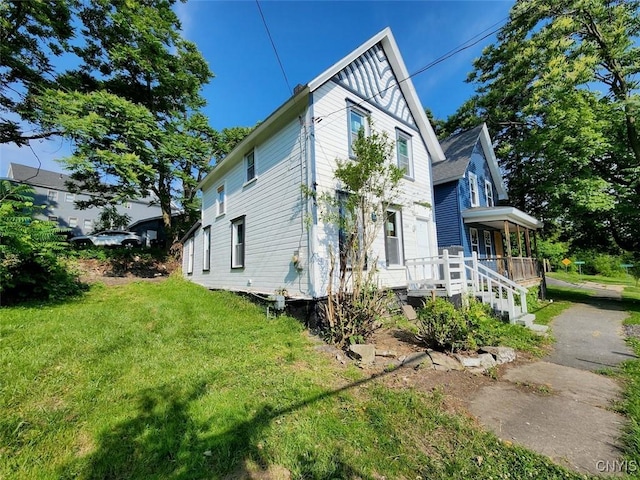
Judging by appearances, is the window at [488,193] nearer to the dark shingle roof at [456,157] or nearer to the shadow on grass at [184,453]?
the dark shingle roof at [456,157]

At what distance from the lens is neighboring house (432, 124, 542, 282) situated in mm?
12094

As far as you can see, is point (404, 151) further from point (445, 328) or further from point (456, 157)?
point (445, 328)

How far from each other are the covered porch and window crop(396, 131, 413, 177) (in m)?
4.01

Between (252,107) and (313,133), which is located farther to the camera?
(252,107)

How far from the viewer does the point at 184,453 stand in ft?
9.20

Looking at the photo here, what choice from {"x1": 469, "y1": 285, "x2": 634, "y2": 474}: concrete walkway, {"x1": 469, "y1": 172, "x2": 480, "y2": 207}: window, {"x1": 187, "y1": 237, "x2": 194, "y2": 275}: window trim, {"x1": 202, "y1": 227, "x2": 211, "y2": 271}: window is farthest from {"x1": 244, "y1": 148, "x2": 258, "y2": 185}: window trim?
{"x1": 469, "y1": 172, "x2": 480, "y2": 207}: window

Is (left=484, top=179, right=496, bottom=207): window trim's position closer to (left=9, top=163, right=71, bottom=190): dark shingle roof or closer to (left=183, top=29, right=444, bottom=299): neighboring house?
(left=183, top=29, right=444, bottom=299): neighboring house

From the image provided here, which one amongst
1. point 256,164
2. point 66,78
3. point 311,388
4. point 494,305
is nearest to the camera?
point 311,388

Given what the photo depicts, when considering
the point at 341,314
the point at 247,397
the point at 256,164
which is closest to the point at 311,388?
the point at 247,397

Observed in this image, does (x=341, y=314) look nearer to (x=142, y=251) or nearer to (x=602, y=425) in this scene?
(x=602, y=425)

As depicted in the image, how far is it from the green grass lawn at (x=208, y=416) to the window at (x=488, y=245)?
499 inches

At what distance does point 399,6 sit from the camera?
890 cm

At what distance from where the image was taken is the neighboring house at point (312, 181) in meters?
7.29

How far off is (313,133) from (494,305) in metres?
7.36
